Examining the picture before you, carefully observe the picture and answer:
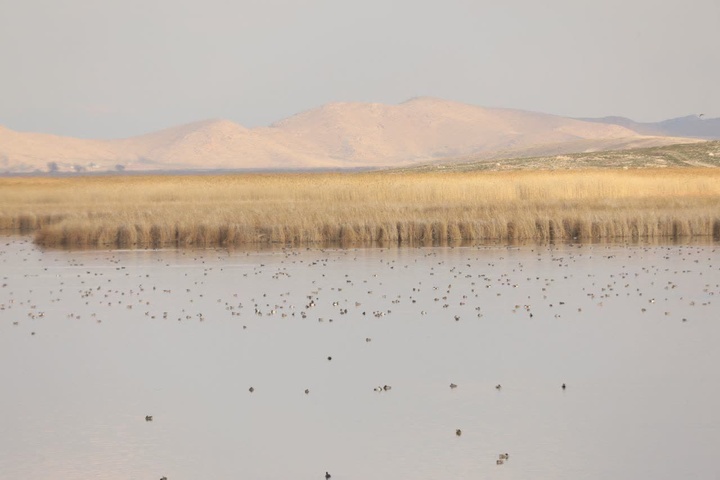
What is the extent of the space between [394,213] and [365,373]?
21.4 meters

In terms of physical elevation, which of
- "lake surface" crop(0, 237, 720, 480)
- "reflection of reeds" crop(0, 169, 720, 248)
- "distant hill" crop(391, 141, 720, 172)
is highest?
"distant hill" crop(391, 141, 720, 172)

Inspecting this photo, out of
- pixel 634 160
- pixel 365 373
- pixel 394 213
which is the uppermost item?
pixel 634 160

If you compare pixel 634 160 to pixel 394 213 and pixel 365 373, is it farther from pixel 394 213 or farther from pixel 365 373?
pixel 365 373

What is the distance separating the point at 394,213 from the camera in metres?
36.3

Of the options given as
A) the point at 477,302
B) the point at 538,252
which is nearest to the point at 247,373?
the point at 477,302

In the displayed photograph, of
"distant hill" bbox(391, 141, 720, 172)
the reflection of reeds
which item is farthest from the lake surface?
"distant hill" bbox(391, 141, 720, 172)

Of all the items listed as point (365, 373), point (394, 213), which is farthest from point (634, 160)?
point (365, 373)

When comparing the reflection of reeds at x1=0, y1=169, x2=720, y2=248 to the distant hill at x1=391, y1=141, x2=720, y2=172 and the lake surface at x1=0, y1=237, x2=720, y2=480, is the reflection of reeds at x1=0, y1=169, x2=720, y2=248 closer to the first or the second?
the lake surface at x1=0, y1=237, x2=720, y2=480

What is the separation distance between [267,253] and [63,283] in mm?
7292

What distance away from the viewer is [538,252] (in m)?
30.1

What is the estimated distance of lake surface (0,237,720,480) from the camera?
11.3 metres

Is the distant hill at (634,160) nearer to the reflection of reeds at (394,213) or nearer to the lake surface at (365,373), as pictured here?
the reflection of reeds at (394,213)

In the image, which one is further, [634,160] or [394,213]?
[634,160]

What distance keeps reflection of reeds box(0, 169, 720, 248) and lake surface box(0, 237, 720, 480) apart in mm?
7694
